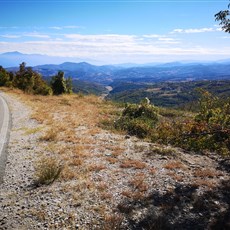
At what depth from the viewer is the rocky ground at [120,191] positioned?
6.15 meters

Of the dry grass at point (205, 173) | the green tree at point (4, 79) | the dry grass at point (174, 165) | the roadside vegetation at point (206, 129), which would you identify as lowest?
the dry grass at point (205, 173)

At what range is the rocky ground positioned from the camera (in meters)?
6.15

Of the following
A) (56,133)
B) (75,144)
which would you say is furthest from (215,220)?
(56,133)

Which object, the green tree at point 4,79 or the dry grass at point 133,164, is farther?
the green tree at point 4,79

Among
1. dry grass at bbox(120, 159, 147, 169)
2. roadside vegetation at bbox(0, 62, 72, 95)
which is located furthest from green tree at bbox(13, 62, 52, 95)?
dry grass at bbox(120, 159, 147, 169)

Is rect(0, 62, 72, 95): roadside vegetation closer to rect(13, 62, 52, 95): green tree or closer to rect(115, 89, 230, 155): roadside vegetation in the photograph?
rect(13, 62, 52, 95): green tree

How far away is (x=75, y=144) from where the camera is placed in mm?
12461

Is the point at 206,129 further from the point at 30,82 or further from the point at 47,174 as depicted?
the point at 30,82

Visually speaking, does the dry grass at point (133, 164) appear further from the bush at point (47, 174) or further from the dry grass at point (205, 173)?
the bush at point (47, 174)

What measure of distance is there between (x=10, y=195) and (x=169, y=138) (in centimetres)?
564

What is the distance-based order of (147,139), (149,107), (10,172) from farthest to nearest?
(149,107) < (147,139) < (10,172)

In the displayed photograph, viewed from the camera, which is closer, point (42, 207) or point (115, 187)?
point (42, 207)

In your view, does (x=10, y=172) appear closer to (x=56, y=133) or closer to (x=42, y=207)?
(x=42, y=207)

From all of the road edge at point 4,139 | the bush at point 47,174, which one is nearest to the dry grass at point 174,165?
the bush at point 47,174
